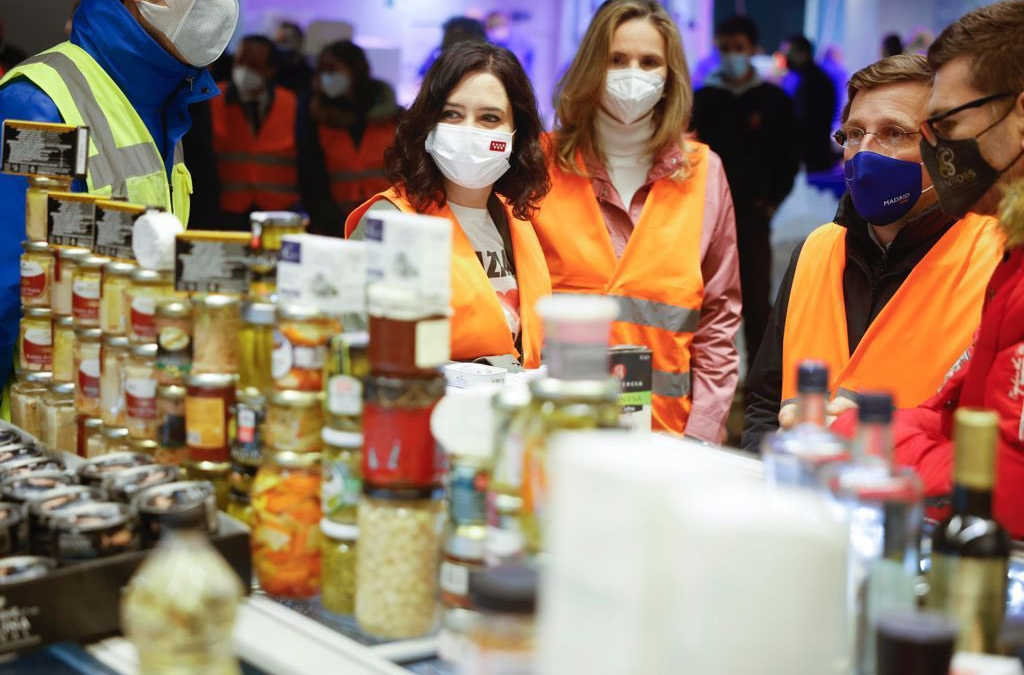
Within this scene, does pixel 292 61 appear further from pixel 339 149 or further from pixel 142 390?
pixel 142 390

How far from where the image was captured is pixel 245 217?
6.57 metres

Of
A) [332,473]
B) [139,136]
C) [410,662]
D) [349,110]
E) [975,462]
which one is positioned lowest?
[410,662]

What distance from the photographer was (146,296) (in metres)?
1.96

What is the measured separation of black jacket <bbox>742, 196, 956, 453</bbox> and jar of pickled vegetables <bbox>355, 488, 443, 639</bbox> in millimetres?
1555

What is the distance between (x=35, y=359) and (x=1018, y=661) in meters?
1.92

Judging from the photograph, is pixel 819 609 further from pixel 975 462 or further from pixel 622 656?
pixel 975 462

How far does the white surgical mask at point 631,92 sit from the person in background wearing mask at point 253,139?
310cm

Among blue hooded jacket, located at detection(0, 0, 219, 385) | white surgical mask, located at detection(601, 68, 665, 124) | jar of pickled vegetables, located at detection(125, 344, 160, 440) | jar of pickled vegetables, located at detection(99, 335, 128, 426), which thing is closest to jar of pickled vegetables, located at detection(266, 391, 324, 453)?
jar of pickled vegetables, located at detection(125, 344, 160, 440)

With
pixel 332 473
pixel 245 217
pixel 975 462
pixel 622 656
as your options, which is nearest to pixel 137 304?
pixel 332 473

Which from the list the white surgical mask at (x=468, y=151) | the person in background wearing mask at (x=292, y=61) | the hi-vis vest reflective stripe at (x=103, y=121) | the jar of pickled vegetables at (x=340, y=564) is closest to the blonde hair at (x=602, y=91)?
the white surgical mask at (x=468, y=151)

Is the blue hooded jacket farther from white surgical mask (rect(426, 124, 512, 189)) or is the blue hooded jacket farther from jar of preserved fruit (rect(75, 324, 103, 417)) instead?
white surgical mask (rect(426, 124, 512, 189))

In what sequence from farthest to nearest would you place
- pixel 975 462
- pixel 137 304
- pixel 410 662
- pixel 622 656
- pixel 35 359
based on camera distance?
pixel 35 359, pixel 137 304, pixel 410 662, pixel 975 462, pixel 622 656

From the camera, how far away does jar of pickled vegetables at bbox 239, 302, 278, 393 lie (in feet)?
5.95

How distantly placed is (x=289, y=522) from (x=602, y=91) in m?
2.52
